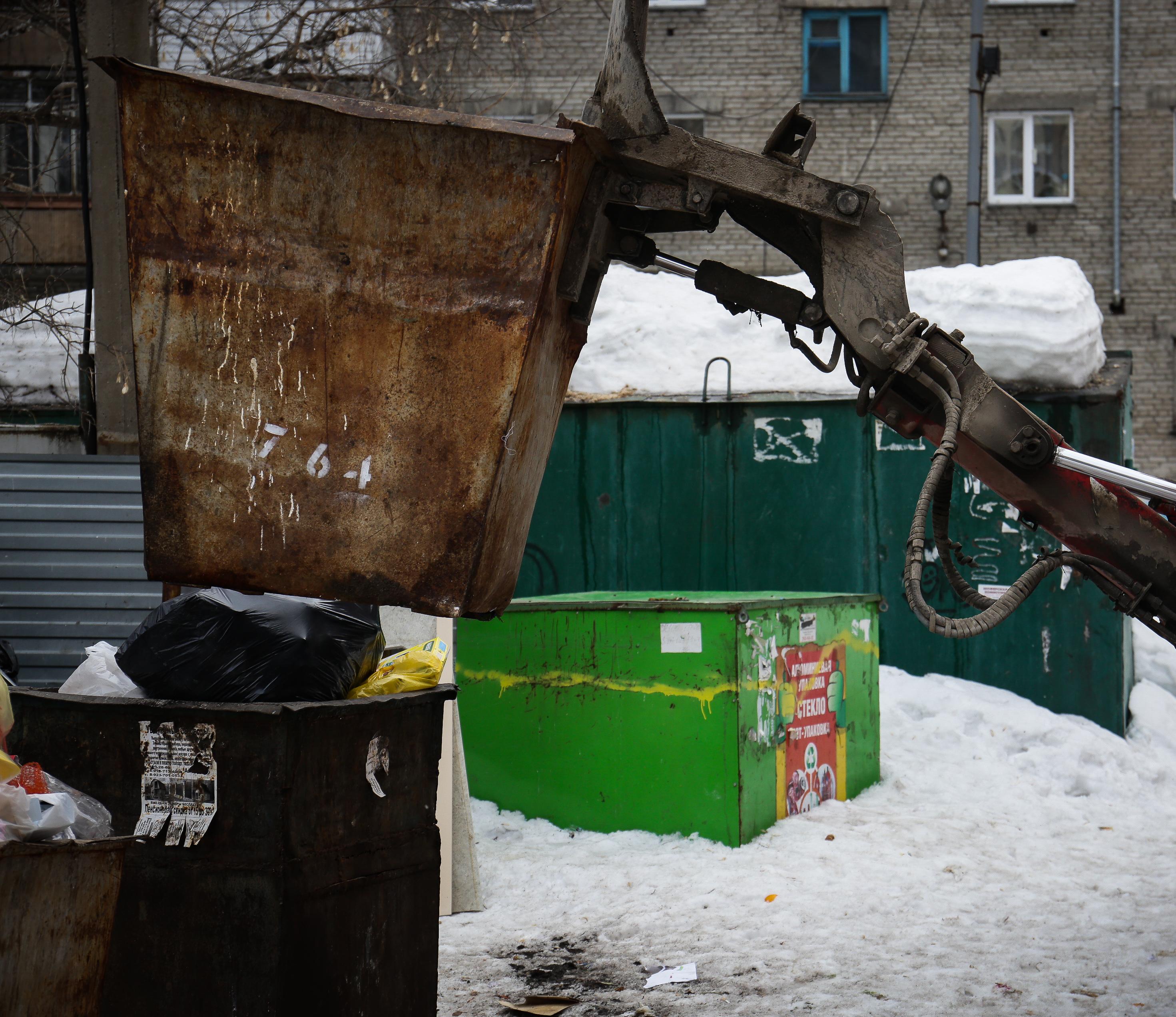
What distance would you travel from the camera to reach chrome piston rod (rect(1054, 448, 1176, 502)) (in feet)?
10.7

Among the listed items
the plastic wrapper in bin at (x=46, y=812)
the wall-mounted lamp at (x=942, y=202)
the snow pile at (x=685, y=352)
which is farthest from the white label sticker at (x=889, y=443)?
the wall-mounted lamp at (x=942, y=202)

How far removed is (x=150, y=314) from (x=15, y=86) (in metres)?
13.9

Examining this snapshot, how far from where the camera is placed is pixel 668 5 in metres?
17.4

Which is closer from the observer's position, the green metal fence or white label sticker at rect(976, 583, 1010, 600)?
white label sticker at rect(976, 583, 1010, 600)

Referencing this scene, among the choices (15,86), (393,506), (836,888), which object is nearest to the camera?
(393,506)

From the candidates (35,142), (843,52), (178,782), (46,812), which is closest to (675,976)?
(178,782)

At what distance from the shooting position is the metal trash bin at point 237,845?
9.81 ft

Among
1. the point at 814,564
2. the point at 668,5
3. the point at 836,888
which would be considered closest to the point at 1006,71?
the point at 668,5

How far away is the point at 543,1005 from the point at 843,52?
53.6 feet

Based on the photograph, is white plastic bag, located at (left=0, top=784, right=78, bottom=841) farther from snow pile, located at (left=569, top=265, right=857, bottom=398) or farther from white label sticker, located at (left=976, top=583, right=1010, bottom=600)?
snow pile, located at (left=569, top=265, right=857, bottom=398)

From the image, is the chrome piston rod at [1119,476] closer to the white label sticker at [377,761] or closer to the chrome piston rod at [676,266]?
the chrome piston rod at [676,266]

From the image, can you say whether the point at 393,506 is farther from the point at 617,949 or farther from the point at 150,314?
the point at 617,949

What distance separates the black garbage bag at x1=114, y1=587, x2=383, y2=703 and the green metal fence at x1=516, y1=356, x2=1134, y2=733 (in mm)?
5865

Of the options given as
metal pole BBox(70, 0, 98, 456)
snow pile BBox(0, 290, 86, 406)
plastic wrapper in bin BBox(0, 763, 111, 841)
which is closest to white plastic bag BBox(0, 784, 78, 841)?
plastic wrapper in bin BBox(0, 763, 111, 841)
